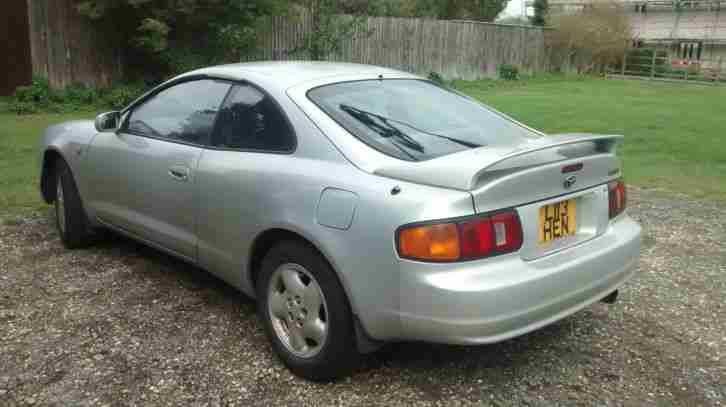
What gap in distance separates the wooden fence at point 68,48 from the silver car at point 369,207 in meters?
10.3

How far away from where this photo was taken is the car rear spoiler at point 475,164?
9.00ft

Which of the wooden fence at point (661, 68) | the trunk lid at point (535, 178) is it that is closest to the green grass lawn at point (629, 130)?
the trunk lid at point (535, 178)

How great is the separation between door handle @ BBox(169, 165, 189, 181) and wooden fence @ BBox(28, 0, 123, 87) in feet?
35.4

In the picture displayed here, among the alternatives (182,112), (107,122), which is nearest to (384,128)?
(182,112)

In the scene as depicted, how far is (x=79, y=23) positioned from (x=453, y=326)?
13.1 m

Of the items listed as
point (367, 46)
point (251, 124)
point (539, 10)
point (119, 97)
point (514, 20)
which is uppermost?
point (539, 10)

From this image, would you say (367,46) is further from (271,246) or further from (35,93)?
(271,246)

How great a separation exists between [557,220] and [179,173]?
2.08 meters

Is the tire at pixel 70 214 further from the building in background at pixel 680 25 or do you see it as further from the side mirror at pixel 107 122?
the building in background at pixel 680 25

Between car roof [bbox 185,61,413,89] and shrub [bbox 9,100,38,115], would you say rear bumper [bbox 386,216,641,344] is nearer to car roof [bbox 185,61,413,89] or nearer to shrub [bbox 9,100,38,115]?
car roof [bbox 185,61,413,89]

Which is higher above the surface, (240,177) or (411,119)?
(411,119)

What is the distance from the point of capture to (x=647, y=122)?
12820 millimetres

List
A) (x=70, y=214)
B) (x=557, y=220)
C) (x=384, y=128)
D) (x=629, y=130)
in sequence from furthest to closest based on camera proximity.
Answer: (x=629, y=130) → (x=70, y=214) → (x=384, y=128) → (x=557, y=220)

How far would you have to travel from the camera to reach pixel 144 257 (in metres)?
4.94
